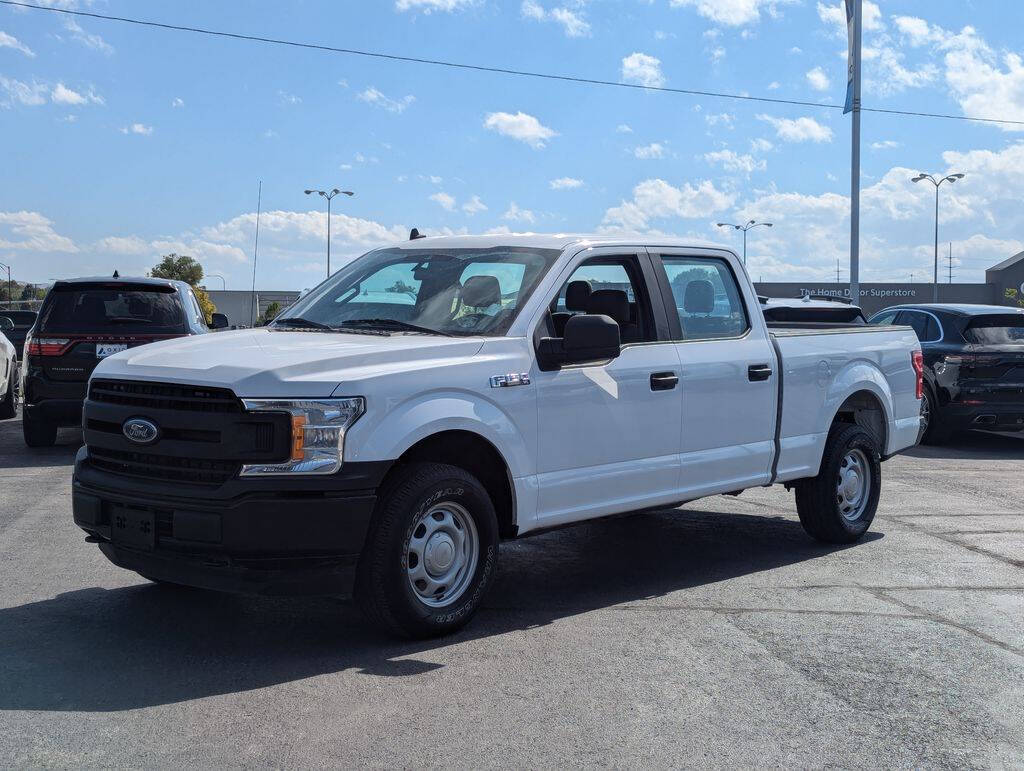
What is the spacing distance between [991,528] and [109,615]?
20.3 ft

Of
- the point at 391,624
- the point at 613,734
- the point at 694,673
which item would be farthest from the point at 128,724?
the point at 694,673

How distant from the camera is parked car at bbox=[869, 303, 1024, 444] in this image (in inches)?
553

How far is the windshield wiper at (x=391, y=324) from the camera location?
607cm

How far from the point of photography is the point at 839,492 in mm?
8148

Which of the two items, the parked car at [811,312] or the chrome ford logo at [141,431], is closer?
the chrome ford logo at [141,431]

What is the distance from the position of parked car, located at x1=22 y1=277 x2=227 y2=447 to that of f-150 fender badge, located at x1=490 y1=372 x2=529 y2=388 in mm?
7204

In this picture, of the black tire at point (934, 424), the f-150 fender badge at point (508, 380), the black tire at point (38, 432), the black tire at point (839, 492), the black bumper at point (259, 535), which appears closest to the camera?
the black bumper at point (259, 535)

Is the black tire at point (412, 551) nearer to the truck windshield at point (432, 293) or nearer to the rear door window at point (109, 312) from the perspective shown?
the truck windshield at point (432, 293)

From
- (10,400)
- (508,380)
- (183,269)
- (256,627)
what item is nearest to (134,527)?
(256,627)

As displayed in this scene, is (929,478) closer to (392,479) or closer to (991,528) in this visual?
(991,528)

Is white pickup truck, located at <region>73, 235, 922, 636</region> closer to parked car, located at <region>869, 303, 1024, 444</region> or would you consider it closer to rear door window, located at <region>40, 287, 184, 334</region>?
rear door window, located at <region>40, 287, 184, 334</region>

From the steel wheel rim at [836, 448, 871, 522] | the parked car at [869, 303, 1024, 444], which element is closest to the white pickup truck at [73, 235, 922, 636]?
the steel wheel rim at [836, 448, 871, 522]

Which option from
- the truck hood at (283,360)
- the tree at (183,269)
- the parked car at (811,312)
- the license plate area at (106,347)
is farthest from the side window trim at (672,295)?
the tree at (183,269)

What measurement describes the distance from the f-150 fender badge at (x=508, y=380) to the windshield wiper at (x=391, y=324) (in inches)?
15.4
